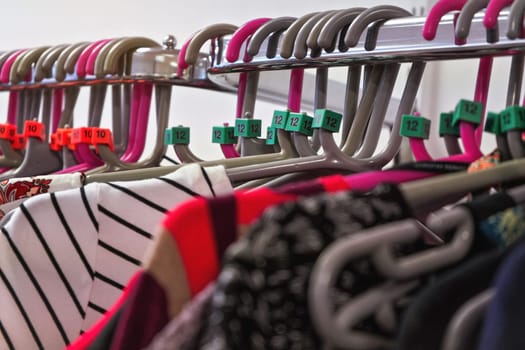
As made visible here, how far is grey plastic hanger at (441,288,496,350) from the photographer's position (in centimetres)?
35

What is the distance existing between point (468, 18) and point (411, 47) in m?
0.07

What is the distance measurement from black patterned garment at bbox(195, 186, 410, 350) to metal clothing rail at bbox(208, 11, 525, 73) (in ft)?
0.94

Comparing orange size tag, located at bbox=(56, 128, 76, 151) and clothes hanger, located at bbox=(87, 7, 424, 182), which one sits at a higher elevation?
clothes hanger, located at bbox=(87, 7, 424, 182)

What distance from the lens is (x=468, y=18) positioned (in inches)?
23.9

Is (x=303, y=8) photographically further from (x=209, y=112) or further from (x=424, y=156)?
(x=424, y=156)

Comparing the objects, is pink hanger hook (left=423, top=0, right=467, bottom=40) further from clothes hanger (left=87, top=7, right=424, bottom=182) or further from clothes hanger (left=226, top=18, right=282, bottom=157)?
clothes hanger (left=226, top=18, right=282, bottom=157)

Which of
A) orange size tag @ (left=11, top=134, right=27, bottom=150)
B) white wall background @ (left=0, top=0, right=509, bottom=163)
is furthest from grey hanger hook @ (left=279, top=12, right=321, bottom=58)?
white wall background @ (left=0, top=0, right=509, bottom=163)

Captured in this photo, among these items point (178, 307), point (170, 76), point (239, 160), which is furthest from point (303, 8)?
point (178, 307)

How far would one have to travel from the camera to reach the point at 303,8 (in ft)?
5.82

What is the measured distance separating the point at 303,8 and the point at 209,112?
385mm

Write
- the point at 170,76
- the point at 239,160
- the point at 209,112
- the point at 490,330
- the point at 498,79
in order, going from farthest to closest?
the point at 209,112 < the point at 498,79 < the point at 170,76 < the point at 239,160 < the point at 490,330

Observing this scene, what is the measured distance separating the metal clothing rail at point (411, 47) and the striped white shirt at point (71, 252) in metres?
0.20

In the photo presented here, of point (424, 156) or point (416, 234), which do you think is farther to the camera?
point (424, 156)

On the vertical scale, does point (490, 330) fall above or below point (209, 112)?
above
